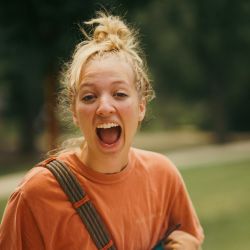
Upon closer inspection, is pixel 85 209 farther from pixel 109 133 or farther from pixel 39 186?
pixel 109 133

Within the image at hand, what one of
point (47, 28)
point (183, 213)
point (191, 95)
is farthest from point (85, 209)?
point (191, 95)

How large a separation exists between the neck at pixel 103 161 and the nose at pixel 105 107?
0.50ft

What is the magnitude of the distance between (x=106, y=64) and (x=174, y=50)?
21.4 meters

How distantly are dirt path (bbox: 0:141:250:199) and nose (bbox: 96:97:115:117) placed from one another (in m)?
10.5

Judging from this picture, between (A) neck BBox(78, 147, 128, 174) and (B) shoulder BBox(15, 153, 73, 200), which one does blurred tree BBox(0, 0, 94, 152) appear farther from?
(B) shoulder BBox(15, 153, 73, 200)

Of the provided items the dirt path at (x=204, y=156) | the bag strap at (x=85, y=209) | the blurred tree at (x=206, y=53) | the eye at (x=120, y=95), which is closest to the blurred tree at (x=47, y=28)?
the dirt path at (x=204, y=156)

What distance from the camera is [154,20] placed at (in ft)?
76.2

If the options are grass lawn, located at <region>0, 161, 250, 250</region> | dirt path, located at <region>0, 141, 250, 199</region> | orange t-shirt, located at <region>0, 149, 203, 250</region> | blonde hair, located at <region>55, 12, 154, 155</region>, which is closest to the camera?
orange t-shirt, located at <region>0, 149, 203, 250</region>

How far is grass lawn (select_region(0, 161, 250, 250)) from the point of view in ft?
26.1

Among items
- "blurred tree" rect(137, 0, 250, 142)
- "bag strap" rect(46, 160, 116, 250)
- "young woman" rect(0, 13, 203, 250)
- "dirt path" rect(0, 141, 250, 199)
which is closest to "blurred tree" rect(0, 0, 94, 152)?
"dirt path" rect(0, 141, 250, 199)

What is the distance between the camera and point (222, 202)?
10508mm

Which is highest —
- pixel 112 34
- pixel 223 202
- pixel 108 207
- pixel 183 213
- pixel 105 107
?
pixel 112 34

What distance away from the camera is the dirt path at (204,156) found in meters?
14.3

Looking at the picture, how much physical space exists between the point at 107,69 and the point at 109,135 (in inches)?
9.2
